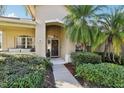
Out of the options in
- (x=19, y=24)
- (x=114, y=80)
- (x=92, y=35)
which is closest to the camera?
(x=114, y=80)

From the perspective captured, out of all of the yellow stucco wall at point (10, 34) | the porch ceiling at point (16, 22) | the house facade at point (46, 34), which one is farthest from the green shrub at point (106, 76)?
the yellow stucco wall at point (10, 34)

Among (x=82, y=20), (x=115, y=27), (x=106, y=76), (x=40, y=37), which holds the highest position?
(x=82, y=20)

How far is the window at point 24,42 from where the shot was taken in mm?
21362

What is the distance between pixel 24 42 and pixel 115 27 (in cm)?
1160

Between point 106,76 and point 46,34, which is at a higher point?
point 46,34

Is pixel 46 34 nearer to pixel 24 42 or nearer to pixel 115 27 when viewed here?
pixel 24 42

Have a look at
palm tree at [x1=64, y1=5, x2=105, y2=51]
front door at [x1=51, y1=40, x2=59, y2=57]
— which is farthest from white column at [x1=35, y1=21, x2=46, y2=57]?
front door at [x1=51, y1=40, x2=59, y2=57]

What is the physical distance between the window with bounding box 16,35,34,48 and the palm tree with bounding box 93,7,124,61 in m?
10.3

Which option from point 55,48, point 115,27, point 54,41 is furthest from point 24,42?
point 115,27

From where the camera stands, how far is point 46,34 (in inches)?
793
